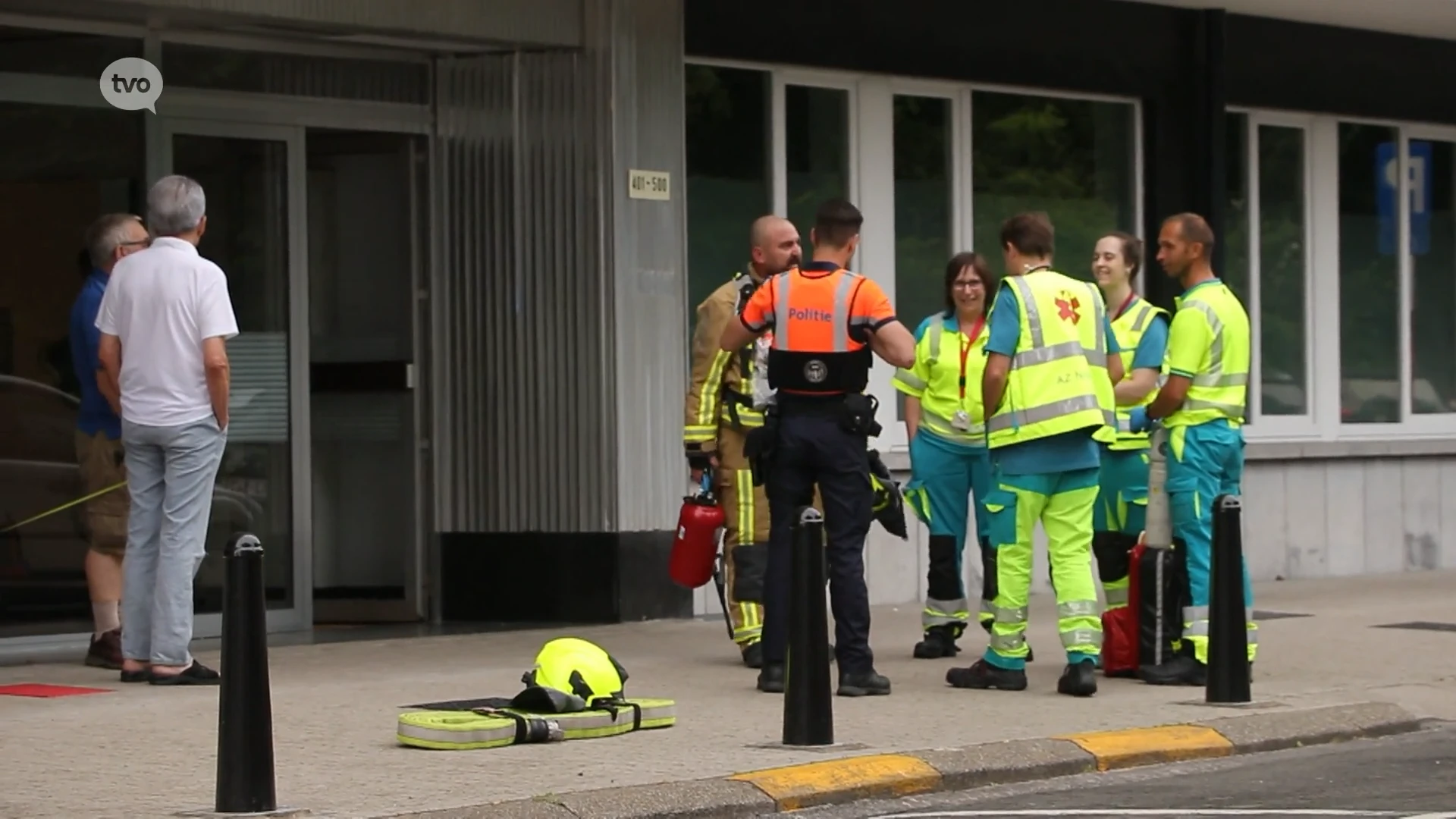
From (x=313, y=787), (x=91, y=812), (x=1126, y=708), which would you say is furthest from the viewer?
(x=1126, y=708)

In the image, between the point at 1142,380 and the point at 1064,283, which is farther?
the point at 1142,380

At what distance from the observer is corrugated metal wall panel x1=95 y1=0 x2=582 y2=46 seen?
11.7 m

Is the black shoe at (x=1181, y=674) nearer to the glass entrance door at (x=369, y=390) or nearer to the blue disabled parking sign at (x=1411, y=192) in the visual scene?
the glass entrance door at (x=369, y=390)

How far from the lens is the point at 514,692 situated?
10.0m

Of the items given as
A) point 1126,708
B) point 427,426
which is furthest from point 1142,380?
point 427,426

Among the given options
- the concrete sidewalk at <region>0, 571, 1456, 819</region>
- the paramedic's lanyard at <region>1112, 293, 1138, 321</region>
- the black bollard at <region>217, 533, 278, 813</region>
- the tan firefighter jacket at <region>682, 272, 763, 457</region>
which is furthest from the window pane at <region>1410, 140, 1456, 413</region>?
the black bollard at <region>217, 533, 278, 813</region>

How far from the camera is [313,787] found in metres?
7.50

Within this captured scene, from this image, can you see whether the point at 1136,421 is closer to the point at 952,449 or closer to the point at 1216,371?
the point at 1216,371

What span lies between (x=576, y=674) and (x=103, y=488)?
Answer: 10.6 ft

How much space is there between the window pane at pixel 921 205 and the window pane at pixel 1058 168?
0.89ft

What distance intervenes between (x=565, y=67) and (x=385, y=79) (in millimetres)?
986

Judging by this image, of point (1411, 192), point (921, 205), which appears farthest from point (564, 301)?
point (1411, 192)

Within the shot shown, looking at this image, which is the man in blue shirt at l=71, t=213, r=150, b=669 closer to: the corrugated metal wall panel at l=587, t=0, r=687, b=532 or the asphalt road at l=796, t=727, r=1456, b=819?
the corrugated metal wall panel at l=587, t=0, r=687, b=532

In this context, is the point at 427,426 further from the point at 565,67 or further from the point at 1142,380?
the point at 1142,380
